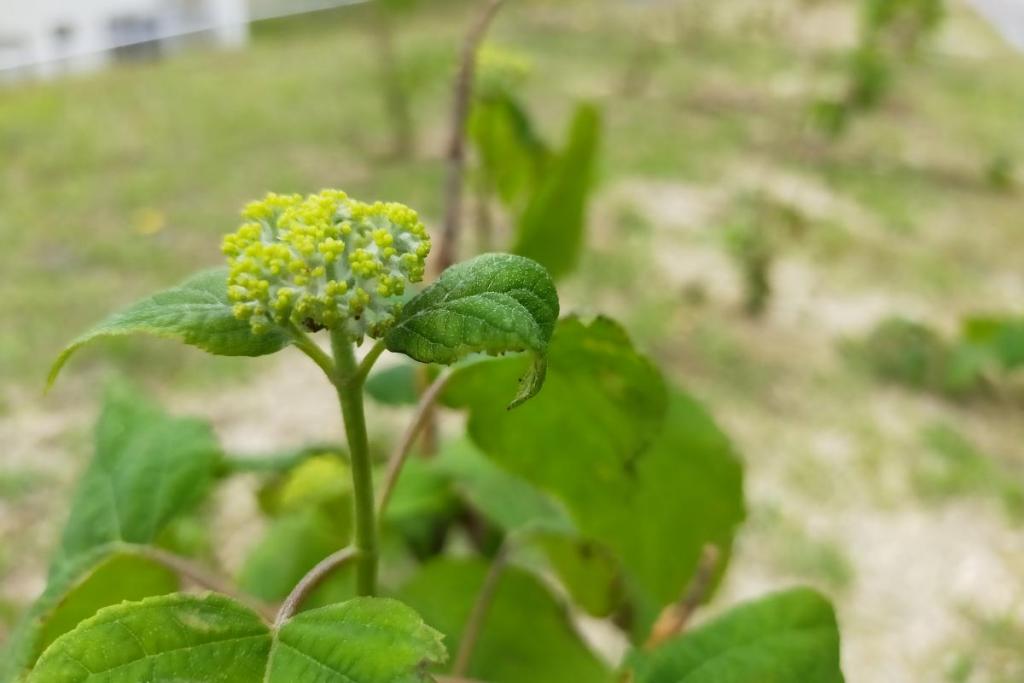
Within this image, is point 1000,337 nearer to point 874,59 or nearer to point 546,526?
point 546,526

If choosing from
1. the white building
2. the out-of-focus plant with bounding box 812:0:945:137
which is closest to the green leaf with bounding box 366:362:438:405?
the out-of-focus plant with bounding box 812:0:945:137

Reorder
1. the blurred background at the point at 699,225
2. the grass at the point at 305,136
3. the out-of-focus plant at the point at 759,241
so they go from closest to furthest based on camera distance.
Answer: the blurred background at the point at 699,225 → the out-of-focus plant at the point at 759,241 → the grass at the point at 305,136

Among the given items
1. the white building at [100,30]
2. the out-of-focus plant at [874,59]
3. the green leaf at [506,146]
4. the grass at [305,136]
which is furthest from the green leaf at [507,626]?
the white building at [100,30]

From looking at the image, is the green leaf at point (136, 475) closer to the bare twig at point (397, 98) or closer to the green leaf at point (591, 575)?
the green leaf at point (591, 575)

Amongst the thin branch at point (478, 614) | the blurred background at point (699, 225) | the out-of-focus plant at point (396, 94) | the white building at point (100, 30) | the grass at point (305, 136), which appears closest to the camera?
the thin branch at point (478, 614)

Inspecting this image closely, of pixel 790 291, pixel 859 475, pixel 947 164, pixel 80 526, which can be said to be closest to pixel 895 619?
pixel 859 475

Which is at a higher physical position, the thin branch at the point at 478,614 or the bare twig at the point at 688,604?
the bare twig at the point at 688,604

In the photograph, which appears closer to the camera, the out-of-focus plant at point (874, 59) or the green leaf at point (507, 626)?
the green leaf at point (507, 626)
